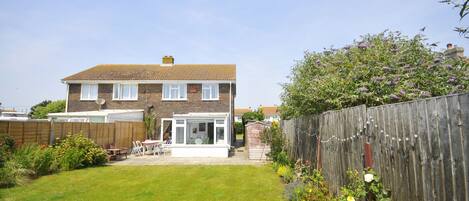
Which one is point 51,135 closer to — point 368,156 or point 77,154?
point 77,154

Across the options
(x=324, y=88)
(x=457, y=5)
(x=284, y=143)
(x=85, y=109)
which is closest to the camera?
(x=457, y=5)

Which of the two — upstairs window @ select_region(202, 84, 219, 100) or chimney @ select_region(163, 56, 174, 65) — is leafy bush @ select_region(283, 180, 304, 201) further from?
chimney @ select_region(163, 56, 174, 65)

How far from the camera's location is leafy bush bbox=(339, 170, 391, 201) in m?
4.46

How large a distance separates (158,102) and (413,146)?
2344cm

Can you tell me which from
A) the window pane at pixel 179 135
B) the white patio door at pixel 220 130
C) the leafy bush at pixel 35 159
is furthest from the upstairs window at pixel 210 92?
the leafy bush at pixel 35 159

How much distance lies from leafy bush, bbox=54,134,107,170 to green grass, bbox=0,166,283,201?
73 centimetres

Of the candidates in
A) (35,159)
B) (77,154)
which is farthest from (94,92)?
(35,159)

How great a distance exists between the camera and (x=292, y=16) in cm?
1287

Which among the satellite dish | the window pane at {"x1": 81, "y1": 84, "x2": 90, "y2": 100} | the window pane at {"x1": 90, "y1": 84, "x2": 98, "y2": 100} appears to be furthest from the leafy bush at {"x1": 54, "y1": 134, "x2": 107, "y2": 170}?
the window pane at {"x1": 81, "y1": 84, "x2": 90, "y2": 100}

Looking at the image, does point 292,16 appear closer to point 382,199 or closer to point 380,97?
point 380,97

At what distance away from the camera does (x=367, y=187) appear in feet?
15.9

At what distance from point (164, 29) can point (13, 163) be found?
27.3 ft

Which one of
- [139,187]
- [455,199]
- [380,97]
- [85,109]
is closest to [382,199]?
[455,199]

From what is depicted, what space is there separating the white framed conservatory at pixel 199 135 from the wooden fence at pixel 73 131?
3539 millimetres
